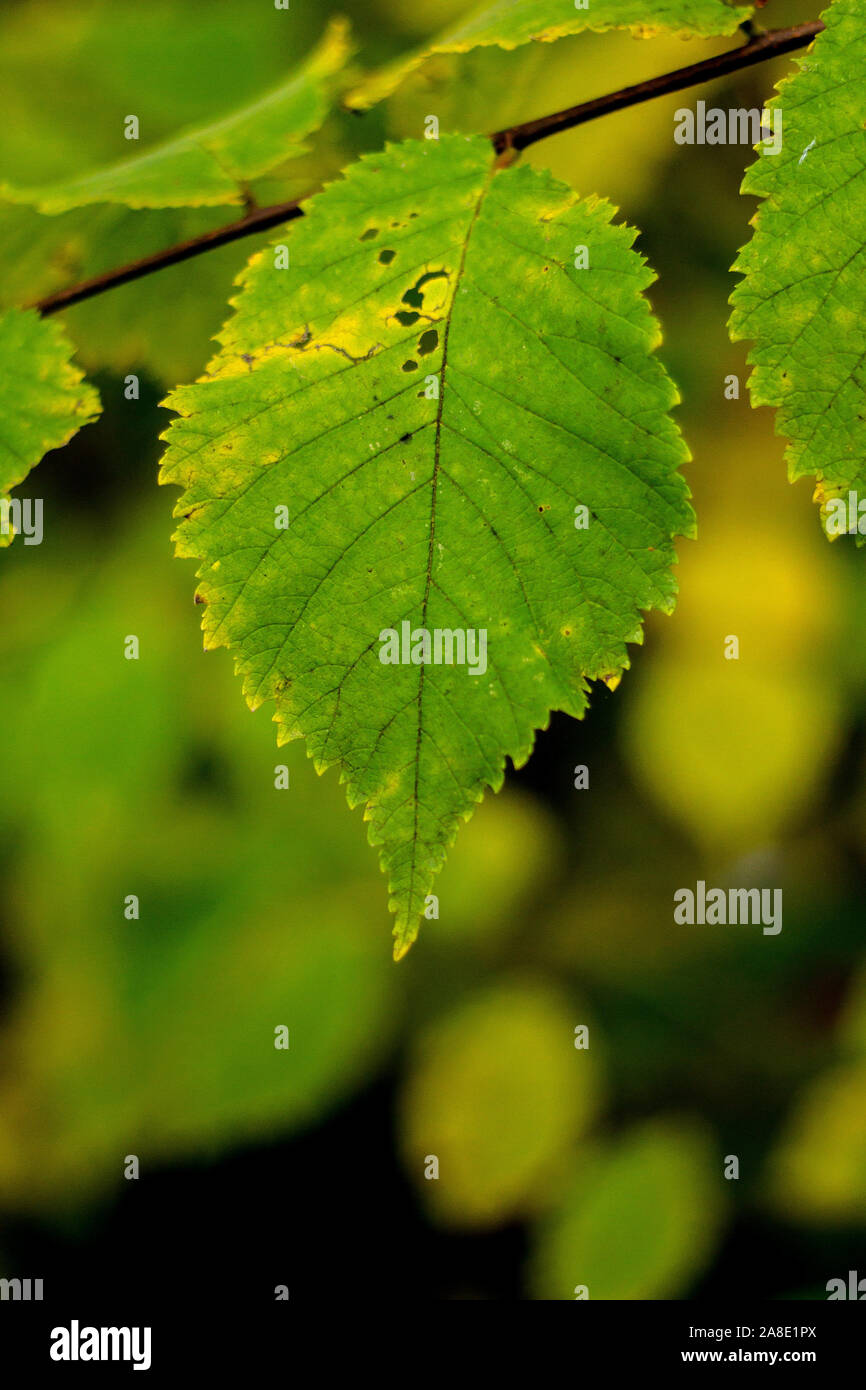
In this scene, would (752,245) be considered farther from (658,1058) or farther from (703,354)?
(658,1058)

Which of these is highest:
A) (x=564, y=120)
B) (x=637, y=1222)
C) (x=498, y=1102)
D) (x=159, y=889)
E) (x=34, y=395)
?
(x=564, y=120)

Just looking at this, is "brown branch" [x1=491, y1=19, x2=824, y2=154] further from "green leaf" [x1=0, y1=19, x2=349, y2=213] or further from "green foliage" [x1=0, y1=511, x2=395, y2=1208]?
"green foliage" [x1=0, y1=511, x2=395, y2=1208]

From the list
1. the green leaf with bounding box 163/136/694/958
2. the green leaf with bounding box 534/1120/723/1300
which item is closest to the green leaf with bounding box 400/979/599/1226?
the green leaf with bounding box 534/1120/723/1300

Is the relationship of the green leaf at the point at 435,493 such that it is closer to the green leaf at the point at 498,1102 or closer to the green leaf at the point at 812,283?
the green leaf at the point at 812,283

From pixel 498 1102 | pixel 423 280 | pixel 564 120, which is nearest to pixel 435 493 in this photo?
pixel 423 280

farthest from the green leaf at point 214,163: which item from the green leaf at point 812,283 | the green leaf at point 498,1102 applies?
the green leaf at point 498,1102

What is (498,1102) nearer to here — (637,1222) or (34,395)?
(637,1222)
